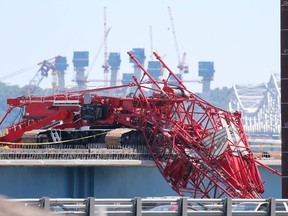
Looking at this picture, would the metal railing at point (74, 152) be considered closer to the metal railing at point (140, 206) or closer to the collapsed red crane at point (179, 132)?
the collapsed red crane at point (179, 132)

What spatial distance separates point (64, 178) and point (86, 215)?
32.9 m

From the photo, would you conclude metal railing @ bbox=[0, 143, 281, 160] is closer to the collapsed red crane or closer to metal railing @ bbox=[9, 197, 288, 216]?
the collapsed red crane

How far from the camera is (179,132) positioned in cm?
7062

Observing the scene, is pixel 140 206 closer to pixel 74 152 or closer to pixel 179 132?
pixel 74 152

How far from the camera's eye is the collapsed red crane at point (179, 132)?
6869 cm

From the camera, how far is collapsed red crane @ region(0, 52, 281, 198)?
68.7 meters

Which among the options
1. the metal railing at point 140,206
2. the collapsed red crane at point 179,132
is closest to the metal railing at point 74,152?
the collapsed red crane at point 179,132

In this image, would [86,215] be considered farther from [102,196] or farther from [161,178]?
[161,178]

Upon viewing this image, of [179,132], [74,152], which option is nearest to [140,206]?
[74,152]

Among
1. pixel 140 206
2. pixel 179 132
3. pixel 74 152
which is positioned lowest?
pixel 74 152

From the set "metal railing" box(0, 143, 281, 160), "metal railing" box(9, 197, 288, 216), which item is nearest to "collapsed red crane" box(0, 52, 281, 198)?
"metal railing" box(0, 143, 281, 160)

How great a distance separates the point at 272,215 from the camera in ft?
112

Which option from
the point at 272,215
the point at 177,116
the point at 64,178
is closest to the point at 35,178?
the point at 64,178

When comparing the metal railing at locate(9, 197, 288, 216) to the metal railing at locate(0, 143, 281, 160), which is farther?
the metal railing at locate(0, 143, 281, 160)
